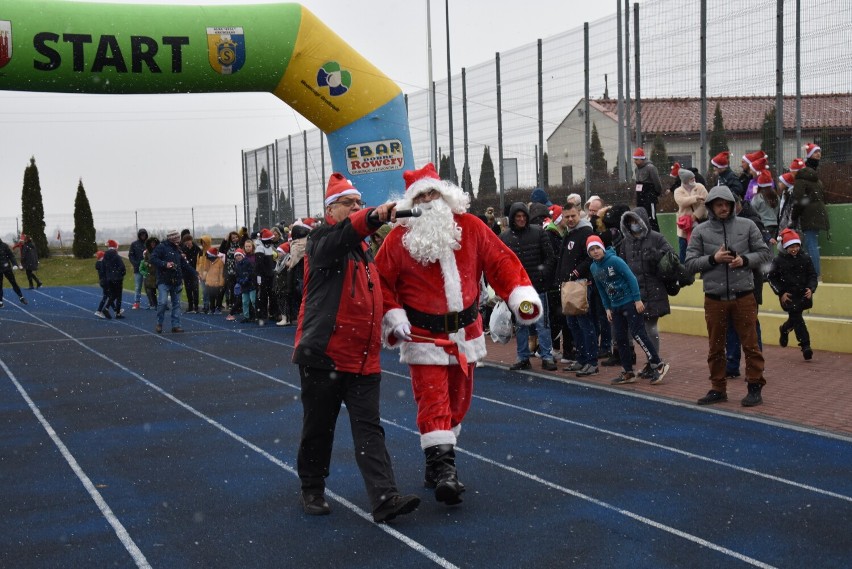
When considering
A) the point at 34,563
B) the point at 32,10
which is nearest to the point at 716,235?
the point at 34,563

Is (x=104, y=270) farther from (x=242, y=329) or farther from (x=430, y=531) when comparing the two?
(x=430, y=531)

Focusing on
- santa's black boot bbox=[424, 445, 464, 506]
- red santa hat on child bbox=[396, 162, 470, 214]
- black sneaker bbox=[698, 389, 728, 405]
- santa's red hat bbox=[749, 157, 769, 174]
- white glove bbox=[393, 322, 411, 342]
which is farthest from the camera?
santa's red hat bbox=[749, 157, 769, 174]

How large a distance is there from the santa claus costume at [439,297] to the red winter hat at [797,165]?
8977mm

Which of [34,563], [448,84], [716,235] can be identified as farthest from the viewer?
[448,84]

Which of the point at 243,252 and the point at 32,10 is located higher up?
the point at 32,10

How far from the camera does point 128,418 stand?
31.7 feet

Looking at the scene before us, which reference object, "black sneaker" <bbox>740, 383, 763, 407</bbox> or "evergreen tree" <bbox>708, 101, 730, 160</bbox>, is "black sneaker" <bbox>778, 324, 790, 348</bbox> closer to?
"black sneaker" <bbox>740, 383, 763, 407</bbox>

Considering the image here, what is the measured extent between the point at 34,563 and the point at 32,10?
37.0 feet

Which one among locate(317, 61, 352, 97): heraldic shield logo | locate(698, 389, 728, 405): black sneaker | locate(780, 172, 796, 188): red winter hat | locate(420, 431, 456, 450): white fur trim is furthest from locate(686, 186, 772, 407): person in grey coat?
locate(317, 61, 352, 97): heraldic shield logo

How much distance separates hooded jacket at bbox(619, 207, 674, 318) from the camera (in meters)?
11.0

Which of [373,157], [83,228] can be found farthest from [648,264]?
[83,228]

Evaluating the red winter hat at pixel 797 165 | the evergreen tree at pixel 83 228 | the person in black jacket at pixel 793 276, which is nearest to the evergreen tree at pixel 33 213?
the evergreen tree at pixel 83 228

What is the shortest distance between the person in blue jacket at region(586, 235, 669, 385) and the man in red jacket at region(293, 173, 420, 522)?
525 cm

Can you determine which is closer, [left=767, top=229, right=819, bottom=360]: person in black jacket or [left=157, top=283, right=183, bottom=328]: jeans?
[left=767, top=229, right=819, bottom=360]: person in black jacket
